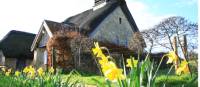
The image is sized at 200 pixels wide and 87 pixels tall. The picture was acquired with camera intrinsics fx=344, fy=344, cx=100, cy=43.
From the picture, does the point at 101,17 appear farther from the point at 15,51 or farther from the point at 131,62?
the point at 131,62

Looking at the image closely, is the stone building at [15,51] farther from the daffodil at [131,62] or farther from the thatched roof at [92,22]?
the daffodil at [131,62]

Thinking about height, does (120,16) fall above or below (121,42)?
above

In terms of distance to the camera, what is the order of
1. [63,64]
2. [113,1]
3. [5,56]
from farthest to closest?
[5,56]
[113,1]
[63,64]

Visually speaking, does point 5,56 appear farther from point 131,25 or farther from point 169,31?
point 169,31

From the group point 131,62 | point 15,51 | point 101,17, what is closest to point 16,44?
point 15,51

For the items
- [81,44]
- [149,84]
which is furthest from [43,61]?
[149,84]

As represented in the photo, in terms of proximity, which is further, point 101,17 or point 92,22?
point 101,17

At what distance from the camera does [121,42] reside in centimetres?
2514

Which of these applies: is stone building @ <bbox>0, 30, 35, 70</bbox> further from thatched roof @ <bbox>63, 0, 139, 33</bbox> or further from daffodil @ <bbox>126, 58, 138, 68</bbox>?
daffodil @ <bbox>126, 58, 138, 68</bbox>

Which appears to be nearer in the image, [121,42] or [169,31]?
[169,31]

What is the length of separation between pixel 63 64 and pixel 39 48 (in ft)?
21.9

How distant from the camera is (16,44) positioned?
95.1 feet

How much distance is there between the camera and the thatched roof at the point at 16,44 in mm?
27477

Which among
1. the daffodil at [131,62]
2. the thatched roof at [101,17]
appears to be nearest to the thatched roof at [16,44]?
the thatched roof at [101,17]
